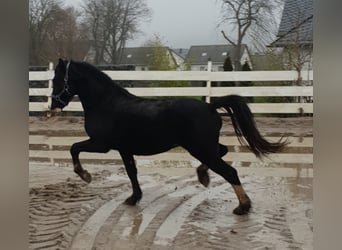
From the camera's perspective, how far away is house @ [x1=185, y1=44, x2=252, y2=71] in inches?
44.1

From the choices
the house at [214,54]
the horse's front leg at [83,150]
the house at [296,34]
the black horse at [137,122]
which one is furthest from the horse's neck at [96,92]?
the house at [296,34]

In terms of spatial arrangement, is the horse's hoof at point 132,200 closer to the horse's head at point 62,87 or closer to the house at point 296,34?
the horse's head at point 62,87

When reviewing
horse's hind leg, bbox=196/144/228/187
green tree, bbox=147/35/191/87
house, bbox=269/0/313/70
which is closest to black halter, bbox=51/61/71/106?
green tree, bbox=147/35/191/87

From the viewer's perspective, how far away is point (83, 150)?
117 centimetres

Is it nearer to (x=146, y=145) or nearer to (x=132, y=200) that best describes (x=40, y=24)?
(x=146, y=145)

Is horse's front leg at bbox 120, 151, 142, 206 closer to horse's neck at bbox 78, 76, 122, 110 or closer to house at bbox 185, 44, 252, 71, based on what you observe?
horse's neck at bbox 78, 76, 122, 110

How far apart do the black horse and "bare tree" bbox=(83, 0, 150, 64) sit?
0.06 m

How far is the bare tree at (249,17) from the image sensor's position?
3.60 feet

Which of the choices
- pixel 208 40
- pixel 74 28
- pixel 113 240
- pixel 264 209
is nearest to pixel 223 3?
pixel 208 40

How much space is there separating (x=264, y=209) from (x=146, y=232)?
339 mm

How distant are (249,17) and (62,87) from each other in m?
Result: 0.59

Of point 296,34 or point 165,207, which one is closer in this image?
point 296,34

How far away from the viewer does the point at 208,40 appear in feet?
3.65

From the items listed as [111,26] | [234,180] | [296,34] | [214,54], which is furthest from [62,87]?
[296,34]
